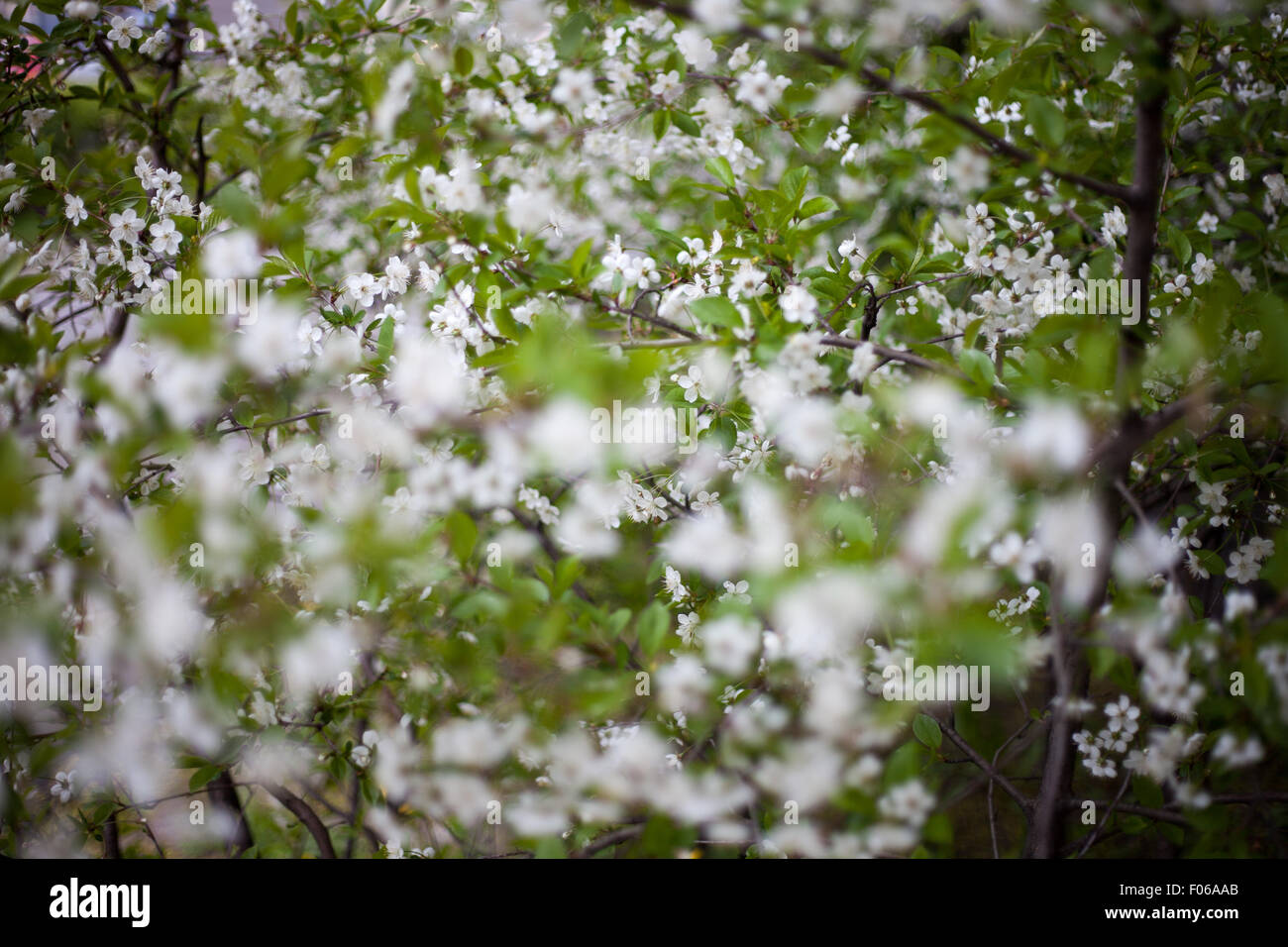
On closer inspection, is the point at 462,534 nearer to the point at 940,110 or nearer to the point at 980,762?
the point at 940,110

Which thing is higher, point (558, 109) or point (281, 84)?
point (281, 84)

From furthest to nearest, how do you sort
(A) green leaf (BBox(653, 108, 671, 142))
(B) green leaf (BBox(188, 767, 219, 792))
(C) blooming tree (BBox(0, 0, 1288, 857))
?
(A) green leaf (BBox(653, 108, 671, 142)) → (B) green leaf (BBox(188, 767, 219, 792)) → (C) blooming tree (BBox(0, 0, 1288, 857))

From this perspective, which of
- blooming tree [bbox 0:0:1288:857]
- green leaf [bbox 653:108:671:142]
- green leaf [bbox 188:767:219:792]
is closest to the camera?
blooming tree [bbox 0:0:1288:857]

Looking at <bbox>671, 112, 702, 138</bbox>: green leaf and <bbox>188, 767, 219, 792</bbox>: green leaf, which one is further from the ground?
<bbox>671, 112, 702, 138</bbox>: green leaf

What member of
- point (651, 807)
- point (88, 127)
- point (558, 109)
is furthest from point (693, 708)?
point (88, 127)

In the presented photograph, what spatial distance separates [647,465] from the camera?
1.27m

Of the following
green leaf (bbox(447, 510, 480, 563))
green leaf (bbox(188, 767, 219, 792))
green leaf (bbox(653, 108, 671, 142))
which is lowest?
green leaf (bbox(188, 767, 219, 792))

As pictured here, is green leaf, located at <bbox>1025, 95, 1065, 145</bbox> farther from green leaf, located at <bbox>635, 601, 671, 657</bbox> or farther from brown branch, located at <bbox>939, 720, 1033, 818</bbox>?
brown branch, located at <bbox>939, 720, 1033, 818</bbox>

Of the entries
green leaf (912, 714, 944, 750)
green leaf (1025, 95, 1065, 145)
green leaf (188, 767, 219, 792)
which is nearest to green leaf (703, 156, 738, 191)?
green leaf (1025, 95, 1065, 145)

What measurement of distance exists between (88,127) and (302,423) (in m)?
1.19

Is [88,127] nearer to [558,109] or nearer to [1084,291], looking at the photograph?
[558,109]

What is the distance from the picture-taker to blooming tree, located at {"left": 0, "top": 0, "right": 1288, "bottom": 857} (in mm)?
824

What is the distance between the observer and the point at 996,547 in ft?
2.66

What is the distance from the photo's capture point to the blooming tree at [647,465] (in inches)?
32.4
